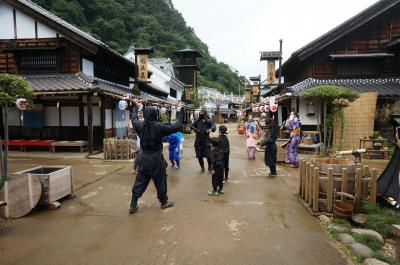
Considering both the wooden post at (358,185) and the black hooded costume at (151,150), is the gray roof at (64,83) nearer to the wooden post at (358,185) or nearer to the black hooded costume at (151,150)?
the black hooded costume at (151,150)

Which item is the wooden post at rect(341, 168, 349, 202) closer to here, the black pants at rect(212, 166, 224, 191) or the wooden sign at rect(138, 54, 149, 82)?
the black pants at rect(212, 166, 224, 191)

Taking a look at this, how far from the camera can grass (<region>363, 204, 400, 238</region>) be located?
4.30 metres

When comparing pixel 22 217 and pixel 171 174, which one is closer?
pixel 22 217

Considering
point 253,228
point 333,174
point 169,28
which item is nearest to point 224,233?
point 253,228

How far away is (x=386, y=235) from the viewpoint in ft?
14.0

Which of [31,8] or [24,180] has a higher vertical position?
[31,8]

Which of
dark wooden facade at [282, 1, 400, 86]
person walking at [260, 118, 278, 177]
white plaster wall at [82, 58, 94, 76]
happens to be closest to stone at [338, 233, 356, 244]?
person walking at [260, 118, 278, 177]

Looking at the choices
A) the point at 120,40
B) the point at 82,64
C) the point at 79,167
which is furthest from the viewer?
the point at 120,40

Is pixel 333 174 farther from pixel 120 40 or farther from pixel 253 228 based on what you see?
pixel 120 40

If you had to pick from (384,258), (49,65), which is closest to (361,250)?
(384,258)

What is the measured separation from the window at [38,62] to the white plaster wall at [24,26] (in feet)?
2.81

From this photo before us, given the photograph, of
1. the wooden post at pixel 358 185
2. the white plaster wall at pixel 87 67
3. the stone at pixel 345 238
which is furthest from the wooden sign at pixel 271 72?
the stone at pixel 345 238

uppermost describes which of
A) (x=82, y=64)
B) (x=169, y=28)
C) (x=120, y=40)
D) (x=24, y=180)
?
(x=169, y=28)

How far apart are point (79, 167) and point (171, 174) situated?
11.4 ft
